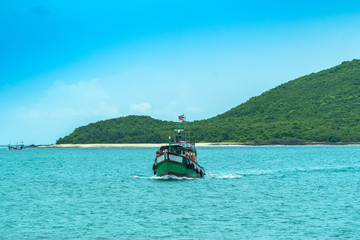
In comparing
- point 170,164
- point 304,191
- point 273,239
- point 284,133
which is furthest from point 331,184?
point 284,133

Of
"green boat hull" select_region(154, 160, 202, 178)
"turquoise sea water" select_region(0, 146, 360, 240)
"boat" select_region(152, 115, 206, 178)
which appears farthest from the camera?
"green boat hull" select_region(154, 160, 202, 178)

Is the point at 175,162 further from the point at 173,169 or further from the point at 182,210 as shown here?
the point at 182,210

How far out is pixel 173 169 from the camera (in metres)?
52.9

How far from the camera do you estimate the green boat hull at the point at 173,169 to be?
52.5m

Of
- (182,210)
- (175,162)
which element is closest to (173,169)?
(175,162)

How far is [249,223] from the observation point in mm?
29547

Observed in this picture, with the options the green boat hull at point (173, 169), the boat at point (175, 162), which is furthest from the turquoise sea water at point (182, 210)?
the boat at point (175, 162)

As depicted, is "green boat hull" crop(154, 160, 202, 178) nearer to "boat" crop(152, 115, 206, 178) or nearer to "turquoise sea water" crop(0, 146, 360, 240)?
"boat" crop(152, 115, 206, 178)

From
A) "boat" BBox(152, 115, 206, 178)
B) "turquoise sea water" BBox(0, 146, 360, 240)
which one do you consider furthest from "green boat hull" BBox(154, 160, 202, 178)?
"turquoise sea water" BBox(0, 146, 360, 240)

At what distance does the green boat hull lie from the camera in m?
52.5

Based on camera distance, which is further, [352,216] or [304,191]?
[304,191]

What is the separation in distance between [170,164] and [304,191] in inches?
592

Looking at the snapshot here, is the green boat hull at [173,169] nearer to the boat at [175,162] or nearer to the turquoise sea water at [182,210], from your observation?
the boat at [175,162]

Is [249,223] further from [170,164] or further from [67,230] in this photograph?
[170,164]
